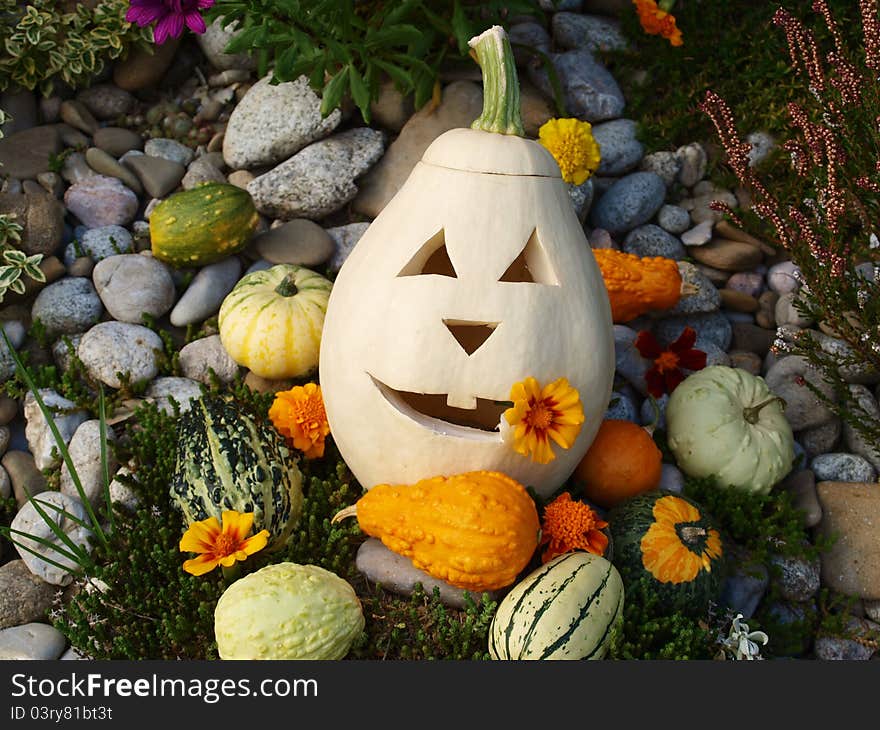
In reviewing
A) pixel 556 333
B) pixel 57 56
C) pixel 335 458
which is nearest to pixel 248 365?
pixel 335 458

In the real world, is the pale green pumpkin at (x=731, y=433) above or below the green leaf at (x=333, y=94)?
below

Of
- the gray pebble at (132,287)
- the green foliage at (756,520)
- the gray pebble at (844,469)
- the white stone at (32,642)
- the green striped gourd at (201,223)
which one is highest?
the green striped gourd at (201,223)

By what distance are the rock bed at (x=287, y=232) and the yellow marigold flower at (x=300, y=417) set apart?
46 cm

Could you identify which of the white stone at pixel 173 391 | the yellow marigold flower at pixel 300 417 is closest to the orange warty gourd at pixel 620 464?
the yellow marigold flower at pixel 300 417

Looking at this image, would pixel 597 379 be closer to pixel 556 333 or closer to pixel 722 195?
pixel 556 333

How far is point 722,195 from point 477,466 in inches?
102

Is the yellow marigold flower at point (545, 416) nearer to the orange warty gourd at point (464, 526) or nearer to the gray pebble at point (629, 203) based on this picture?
the orange warty gourd at point (464, 526)

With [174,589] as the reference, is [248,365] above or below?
above

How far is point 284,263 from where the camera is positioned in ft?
12.8

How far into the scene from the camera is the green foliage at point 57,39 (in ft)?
13.8

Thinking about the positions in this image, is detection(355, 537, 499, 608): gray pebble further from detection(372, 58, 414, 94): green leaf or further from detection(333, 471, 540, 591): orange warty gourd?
detection(372, 58, 414, 94): green leaf

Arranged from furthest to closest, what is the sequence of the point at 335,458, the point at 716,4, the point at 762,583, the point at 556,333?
the point at 716,4
the point at 335,458
the point at 762,583
the point at 556,333

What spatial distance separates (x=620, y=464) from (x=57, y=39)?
3.63 meters

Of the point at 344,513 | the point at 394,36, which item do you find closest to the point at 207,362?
the point at 344,513
